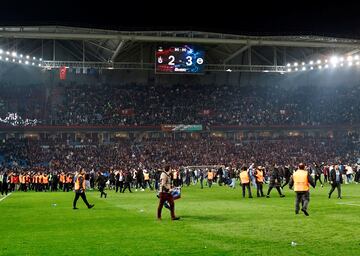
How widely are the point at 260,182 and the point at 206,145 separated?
39.5m

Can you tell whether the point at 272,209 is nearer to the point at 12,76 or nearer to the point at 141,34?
the point at 141,34

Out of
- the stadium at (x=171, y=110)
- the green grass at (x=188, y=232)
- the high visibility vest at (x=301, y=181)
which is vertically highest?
the stadium at (x=171, y=110)

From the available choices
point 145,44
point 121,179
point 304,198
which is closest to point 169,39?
point 121,179

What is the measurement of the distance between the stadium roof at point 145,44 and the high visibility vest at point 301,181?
29.0 metres

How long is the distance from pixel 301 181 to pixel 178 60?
3114 centimetres

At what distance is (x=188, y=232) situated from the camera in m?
13.2

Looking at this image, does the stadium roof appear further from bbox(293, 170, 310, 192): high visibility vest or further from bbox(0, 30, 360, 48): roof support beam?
bbox(293, 170, 310, 192): high visibility vest

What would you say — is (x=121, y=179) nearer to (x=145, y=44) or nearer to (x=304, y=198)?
(x=304, y=198)

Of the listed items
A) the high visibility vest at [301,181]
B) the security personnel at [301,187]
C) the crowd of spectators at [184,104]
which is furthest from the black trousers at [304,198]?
the crowd of spectators at [184,104]

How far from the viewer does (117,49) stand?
5050 cm

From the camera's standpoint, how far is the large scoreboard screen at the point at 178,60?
47.0 metres

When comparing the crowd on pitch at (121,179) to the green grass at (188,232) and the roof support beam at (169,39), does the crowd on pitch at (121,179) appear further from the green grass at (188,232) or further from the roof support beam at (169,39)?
the green grass at (188,232)

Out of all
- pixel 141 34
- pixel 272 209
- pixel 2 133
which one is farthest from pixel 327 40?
pixel 2 133

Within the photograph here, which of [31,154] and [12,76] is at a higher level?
[12,76]
